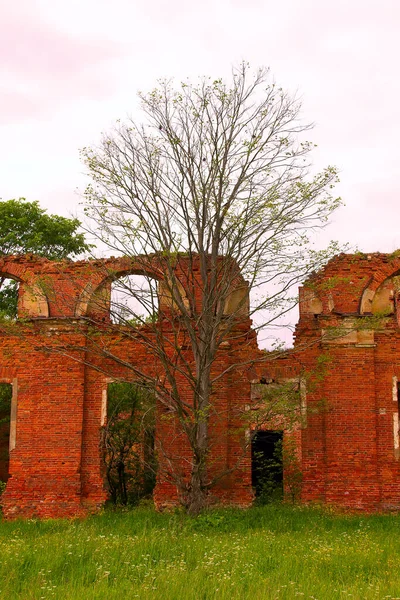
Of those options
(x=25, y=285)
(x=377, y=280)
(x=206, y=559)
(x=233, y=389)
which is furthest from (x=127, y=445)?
(x=206, y=559)

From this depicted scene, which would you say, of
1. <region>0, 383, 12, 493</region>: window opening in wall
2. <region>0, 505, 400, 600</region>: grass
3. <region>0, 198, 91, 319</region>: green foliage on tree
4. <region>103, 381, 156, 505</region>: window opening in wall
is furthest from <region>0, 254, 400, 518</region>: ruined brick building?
<region>0, 198, 91, 319</region>: green foliage on tree

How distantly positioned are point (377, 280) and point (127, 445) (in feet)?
22.3

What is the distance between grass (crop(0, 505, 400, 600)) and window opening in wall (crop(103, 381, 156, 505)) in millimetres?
3713

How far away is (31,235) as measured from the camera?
72.7ft

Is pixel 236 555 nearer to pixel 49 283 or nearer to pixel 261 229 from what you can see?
pixel 261 229

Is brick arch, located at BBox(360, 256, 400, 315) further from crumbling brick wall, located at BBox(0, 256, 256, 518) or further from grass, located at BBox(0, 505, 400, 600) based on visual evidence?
grass, located at BBox(0, 505, 400, 600)

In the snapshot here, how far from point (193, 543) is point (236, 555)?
105 centimetres

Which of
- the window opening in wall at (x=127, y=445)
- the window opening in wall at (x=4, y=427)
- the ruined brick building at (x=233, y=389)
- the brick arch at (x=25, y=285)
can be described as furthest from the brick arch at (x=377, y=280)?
the window opening in wall at (x=4, y=427)

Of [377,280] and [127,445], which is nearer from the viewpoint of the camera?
[377,280]

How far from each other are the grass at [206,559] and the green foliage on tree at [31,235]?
11697 mm

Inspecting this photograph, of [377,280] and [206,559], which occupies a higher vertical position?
[377,280]

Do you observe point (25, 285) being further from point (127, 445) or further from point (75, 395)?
point (127, 445)

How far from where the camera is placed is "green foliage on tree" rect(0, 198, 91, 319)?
71.2 ft

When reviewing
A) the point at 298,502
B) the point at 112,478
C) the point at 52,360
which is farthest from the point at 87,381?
the point at 298,502
